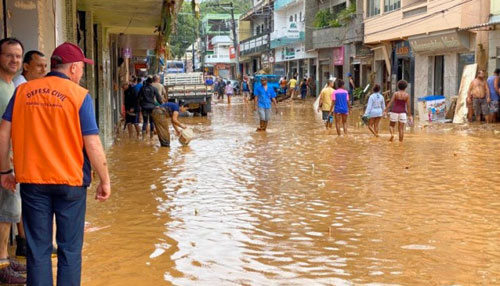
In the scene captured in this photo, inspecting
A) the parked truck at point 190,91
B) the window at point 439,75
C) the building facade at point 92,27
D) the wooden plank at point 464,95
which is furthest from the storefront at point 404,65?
the building facade at point 92,27

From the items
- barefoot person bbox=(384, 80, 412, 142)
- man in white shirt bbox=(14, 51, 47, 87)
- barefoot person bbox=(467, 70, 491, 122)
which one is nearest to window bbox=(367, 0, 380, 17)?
barefoot person bbox=(467, 70, 491, 122)

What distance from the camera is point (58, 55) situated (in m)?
4.00

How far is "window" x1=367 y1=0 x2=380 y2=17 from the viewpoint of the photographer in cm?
3161

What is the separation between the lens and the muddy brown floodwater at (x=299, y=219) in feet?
16.6

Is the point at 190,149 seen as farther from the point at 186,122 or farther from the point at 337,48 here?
the point at 337,48

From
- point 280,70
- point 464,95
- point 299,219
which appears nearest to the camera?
point 299,219

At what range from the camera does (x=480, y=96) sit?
19.7 metres

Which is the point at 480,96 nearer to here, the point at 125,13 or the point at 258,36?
the point at 125,13

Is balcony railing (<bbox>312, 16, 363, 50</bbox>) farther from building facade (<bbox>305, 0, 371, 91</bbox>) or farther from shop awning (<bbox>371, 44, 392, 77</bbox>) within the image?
shop awning (<bbox>371, 44, 392, 77</bbox>)

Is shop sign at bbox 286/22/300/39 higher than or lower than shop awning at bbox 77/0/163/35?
higher

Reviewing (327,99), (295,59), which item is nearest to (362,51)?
(295,59)

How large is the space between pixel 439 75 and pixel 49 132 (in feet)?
80.7

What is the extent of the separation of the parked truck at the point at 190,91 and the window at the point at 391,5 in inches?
372

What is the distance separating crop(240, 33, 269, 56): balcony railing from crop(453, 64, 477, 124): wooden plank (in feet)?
111
